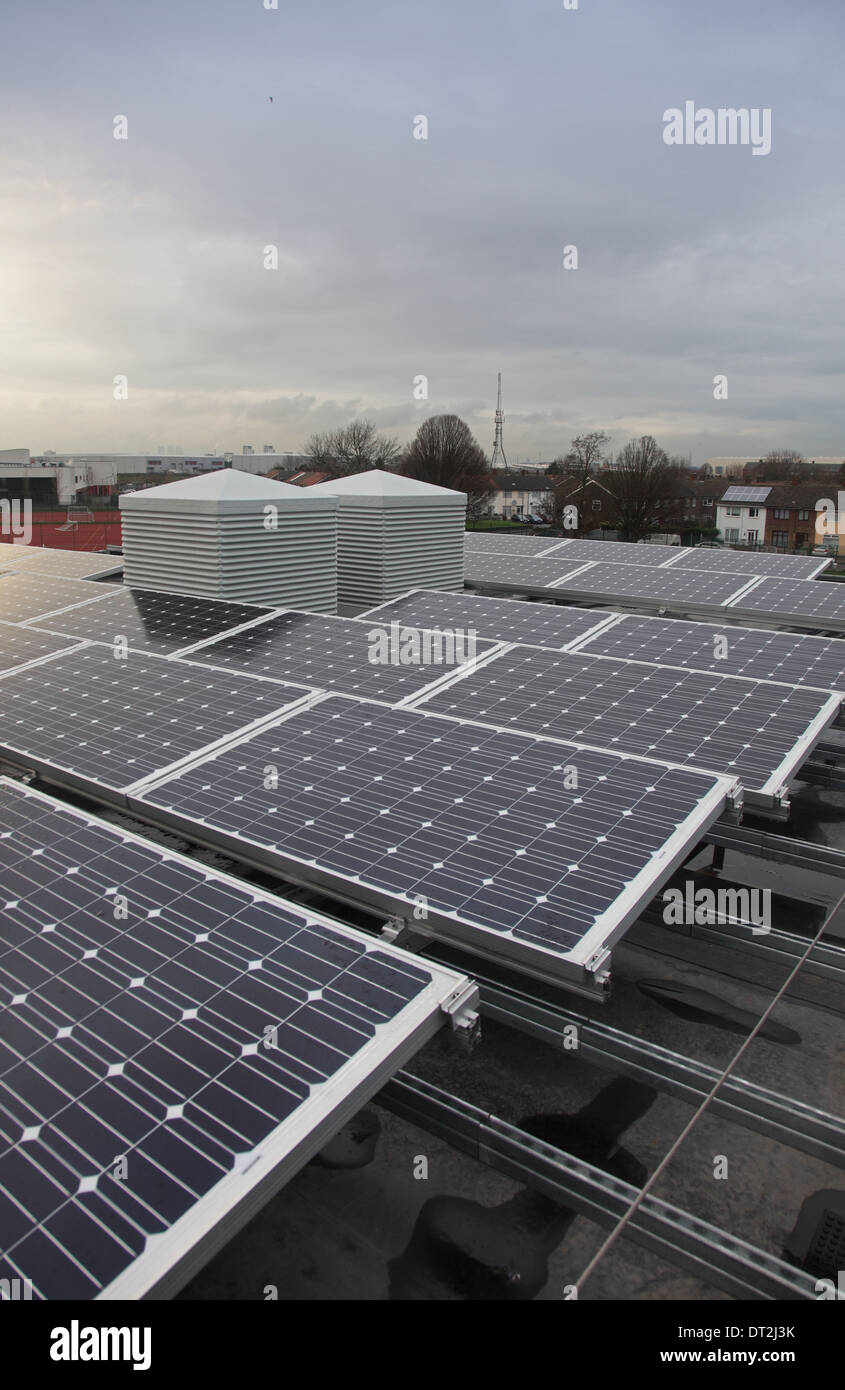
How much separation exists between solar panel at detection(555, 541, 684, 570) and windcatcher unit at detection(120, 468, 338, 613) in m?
15.3

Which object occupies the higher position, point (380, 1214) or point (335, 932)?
point (335, 932)

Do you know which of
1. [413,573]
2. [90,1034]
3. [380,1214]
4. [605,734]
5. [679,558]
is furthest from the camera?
[679,558]

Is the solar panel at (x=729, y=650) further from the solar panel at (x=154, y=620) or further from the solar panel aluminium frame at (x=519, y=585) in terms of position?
the solar panel aluminium frame at (x=519, y=585)

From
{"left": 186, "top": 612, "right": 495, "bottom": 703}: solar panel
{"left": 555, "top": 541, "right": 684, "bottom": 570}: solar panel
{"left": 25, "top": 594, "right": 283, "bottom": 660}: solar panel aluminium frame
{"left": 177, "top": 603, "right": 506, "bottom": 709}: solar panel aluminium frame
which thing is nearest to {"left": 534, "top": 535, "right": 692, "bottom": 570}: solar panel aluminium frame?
{"left": 555, "top": 541, "right": 684, "bottom": 570}: solar panel

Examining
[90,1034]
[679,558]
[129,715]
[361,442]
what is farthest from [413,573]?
[361,442]

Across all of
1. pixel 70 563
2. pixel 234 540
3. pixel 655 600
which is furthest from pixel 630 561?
pixel 70 563

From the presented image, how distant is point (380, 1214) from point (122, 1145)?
4352 millimetres

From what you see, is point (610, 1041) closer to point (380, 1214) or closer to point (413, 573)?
point (380, 1214)

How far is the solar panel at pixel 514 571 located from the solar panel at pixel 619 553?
1331 millimetres

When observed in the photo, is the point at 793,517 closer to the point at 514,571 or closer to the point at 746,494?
the point at 746,494

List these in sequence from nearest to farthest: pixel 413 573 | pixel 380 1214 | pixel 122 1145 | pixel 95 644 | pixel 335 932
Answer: pixel 122 1145, pixel 335 932, pixel 380 1214, pixel 95 644, pixel 413 573

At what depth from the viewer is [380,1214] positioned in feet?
30.6

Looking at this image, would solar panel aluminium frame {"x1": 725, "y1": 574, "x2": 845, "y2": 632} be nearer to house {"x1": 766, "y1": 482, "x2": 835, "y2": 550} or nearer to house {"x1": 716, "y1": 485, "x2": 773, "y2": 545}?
Result: house {"x1": 766, "y1": 482, "x2": 835, "y2": 550}
